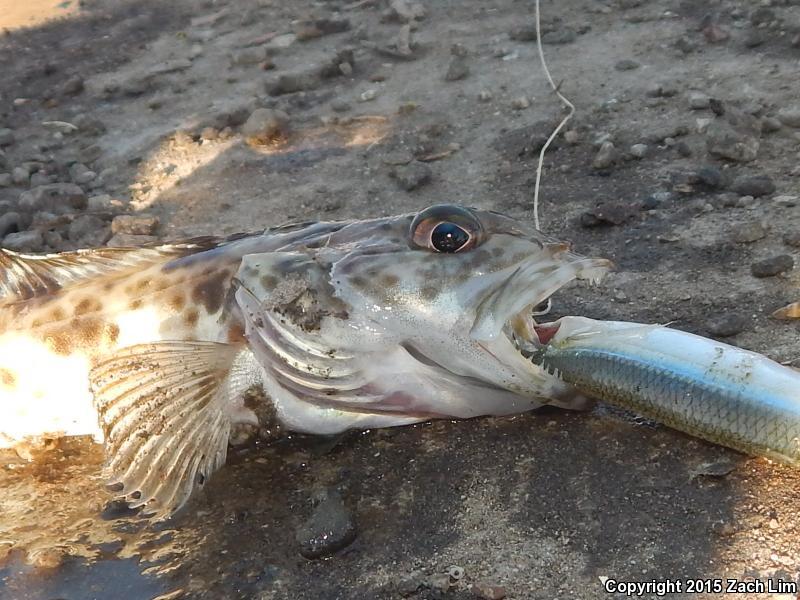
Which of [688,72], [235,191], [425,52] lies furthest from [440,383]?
[425,52]

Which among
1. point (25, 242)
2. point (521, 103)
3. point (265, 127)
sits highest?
point (25, 242)

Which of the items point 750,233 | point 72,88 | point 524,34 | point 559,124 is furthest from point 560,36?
point 72,88

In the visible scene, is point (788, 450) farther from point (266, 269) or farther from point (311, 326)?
point (266, 269)

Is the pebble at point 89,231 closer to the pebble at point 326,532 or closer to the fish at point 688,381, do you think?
the pebble at point 326,532

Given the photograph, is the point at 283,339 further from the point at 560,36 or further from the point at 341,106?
the point at 560,36

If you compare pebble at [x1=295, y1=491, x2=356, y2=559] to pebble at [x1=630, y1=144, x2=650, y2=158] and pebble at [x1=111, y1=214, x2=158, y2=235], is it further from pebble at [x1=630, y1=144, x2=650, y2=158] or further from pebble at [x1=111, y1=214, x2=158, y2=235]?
pebble at [x1=630, y1=144, x2=650, y2=158]

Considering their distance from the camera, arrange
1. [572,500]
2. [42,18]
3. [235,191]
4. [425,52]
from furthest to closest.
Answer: [42,18], [425,52], [235,191], [572,500]
